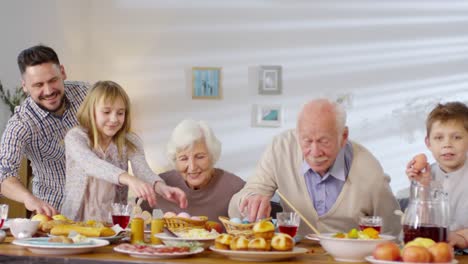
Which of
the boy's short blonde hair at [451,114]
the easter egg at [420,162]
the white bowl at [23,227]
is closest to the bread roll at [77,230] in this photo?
the white bowl at [23,227]

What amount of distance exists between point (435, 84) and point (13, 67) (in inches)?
142

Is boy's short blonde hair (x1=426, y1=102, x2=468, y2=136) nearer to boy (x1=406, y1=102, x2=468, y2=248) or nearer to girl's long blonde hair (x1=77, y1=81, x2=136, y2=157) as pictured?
boy (x1=406, y1=102, x2=468, y2=248)

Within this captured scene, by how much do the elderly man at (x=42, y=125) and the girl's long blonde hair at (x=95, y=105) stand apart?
16.0 inches

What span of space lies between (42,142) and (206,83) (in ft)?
12.4

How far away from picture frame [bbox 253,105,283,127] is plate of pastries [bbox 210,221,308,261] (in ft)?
16.3

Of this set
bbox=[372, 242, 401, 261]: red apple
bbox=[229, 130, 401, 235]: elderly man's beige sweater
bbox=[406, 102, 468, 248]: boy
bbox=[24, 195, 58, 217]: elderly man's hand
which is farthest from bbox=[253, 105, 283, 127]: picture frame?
bbox=[372, 242, 401, 261]: red apple

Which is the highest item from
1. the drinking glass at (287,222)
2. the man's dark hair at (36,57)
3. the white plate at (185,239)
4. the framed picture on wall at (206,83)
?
the framed picture on wall at (206,83)

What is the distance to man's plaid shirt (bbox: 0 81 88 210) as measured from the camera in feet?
13.4

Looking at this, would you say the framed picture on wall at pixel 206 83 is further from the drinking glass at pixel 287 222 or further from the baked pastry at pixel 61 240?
the baked pastry at pixel 61 240

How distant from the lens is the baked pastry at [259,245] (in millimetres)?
2588

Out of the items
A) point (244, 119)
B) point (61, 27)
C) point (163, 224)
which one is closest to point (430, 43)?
point (244, 119)

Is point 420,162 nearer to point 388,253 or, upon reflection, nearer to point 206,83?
point 388,253

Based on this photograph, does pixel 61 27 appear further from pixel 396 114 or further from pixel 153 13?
pixel 396 114

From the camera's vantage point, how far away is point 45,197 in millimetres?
4340
